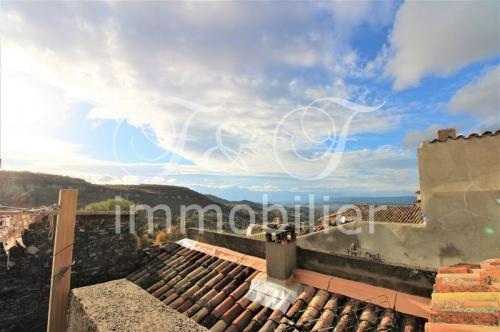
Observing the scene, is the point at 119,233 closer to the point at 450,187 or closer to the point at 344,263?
the point at 344,263

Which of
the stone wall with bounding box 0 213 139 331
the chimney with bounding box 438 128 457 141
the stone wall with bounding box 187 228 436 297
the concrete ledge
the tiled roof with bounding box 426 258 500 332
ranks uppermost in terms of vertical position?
the chimney with bounding box 438 128 457 141

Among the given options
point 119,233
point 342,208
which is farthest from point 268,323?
point 342,208

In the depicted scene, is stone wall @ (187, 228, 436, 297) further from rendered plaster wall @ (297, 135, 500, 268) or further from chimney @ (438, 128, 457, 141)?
chimney @ (438, 128, 457, 141)

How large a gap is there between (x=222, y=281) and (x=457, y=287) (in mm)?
3912

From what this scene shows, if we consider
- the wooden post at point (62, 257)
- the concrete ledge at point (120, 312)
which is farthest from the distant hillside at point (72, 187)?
the concrete ledge at point (120, 312)

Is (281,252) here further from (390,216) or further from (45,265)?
(390,216)

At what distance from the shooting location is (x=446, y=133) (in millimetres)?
7469

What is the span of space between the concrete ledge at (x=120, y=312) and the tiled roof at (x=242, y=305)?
7.81 ft

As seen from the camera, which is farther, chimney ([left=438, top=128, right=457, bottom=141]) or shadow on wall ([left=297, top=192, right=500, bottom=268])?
chimney ([left=438, top=128, right=457, bottom=141])

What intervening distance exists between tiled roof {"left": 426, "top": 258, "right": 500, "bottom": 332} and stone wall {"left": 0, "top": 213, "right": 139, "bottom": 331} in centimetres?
777

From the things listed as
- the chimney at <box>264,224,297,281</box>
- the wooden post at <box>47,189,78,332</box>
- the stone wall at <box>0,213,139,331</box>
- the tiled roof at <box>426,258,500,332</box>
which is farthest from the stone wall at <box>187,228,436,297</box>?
the stone wall at <box>0,213,139,331</box>

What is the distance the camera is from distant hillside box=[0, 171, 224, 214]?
28188 millimetres

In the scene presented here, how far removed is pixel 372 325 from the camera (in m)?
3.58

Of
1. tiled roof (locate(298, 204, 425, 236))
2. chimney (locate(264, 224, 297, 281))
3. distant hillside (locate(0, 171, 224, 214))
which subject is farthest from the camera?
distant hillside (locate(0, 171, 224, 214))
